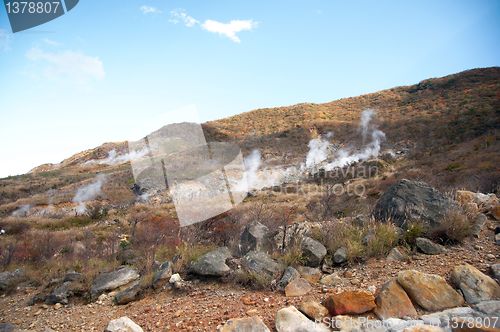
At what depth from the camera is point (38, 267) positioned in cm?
678

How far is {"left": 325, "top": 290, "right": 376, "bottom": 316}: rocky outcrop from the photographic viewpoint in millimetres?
3127

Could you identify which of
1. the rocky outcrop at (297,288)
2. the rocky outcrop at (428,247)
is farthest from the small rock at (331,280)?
the rocky outcrop at (428,247)

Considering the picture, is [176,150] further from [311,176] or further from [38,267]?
[38,267]

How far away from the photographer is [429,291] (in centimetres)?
325

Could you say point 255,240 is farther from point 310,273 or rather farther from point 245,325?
point 245,325

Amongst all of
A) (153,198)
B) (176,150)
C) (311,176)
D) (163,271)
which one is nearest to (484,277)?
(163,271)

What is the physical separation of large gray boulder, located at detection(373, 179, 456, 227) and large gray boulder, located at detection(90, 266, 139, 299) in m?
3.96

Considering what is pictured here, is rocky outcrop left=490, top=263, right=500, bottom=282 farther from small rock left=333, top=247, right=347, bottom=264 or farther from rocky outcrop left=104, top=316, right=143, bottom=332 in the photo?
rocky outcrop left=104, top=316, right=143, bottom=332

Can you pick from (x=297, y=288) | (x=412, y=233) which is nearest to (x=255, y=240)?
(x=297, y=288)

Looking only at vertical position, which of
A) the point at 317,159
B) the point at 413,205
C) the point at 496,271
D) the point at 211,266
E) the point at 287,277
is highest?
the point at 413,205

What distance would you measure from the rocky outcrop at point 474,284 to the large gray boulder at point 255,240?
2557 millimetres

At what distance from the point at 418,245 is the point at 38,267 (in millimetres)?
7082

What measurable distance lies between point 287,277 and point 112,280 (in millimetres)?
2598

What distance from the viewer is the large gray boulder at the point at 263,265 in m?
4.11
